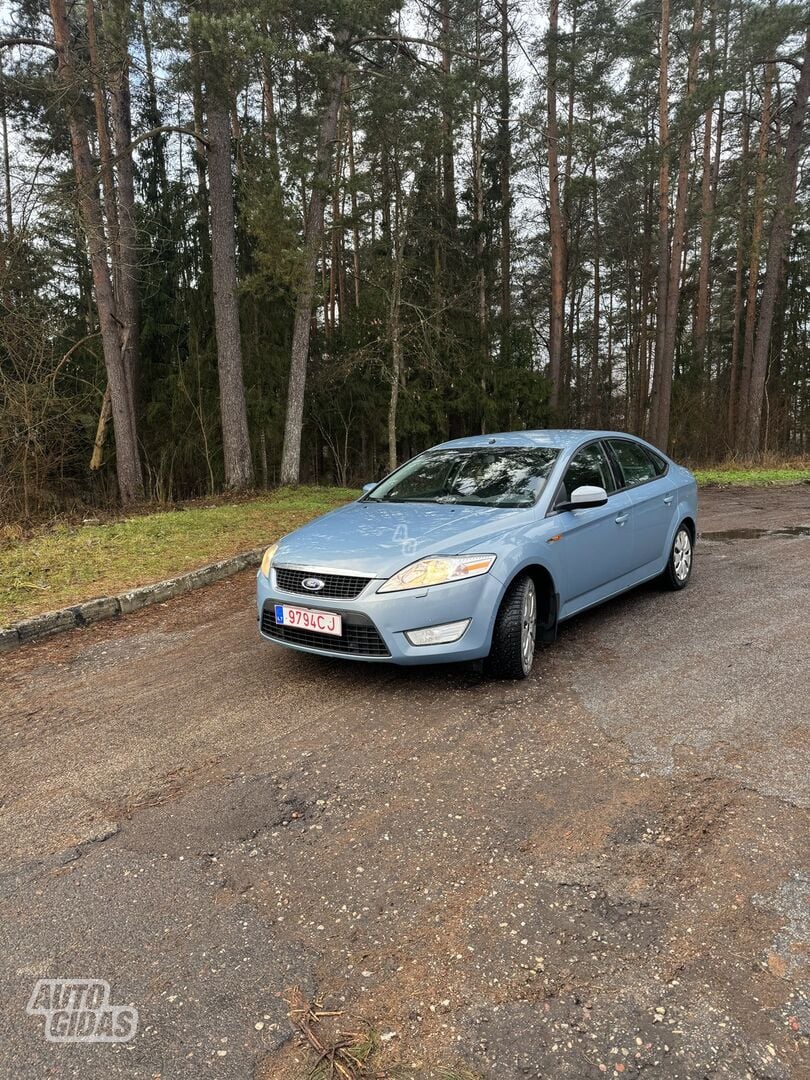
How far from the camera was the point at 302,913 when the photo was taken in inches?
88.6

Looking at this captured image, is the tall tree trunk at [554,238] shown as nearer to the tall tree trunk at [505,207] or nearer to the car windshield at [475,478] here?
the tall tree trunk at [505,207]

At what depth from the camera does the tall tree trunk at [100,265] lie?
1106 centimetres

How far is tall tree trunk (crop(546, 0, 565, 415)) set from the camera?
1828 cm

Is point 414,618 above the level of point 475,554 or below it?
below

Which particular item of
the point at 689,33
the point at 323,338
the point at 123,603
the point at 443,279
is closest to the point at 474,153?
the point at 443,279

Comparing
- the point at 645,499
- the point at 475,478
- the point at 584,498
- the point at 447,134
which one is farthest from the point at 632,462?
the point at 447,134

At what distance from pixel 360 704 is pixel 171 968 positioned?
1925mm

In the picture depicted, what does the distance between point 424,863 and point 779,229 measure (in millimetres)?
22701

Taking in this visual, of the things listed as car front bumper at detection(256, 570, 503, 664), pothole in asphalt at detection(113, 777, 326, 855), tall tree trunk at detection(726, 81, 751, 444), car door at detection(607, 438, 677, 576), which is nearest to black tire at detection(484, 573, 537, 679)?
car front bumper at detection(256, 570, 503, 664)

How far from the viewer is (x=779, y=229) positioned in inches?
773

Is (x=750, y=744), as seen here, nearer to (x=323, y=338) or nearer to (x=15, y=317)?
(x=15, y=317)

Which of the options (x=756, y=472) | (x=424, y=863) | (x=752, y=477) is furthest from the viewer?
(x=756, y=472)

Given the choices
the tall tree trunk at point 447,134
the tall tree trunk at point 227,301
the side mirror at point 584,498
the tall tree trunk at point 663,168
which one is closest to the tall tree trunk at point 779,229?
the tall tree trunk at point 663,168

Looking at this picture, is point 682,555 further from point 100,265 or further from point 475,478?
point 100,265
